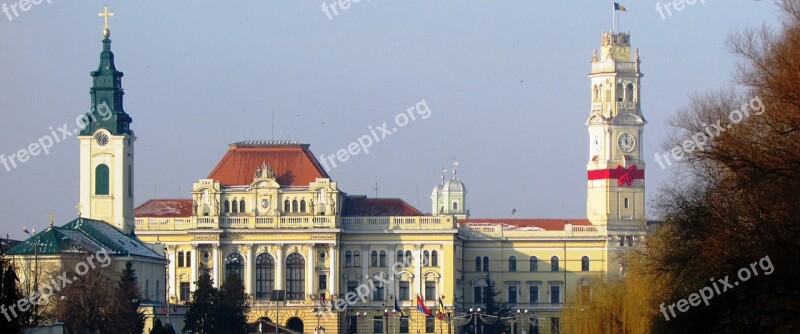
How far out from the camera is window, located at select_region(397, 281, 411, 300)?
499ft

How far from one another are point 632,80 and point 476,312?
→ 89.3 feet

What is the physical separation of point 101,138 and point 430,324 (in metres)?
25.7

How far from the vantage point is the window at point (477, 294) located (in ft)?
522

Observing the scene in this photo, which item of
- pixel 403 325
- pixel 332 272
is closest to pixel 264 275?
pixel 332 272

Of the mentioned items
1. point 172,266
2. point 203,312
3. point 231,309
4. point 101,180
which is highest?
point 101,180

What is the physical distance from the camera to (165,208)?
15700 cm

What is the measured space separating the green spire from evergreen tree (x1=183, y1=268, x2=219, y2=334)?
32.4 metres

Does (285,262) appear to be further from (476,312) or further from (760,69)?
(760,69)

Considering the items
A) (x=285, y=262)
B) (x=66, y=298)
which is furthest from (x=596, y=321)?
(x=285, y=262)

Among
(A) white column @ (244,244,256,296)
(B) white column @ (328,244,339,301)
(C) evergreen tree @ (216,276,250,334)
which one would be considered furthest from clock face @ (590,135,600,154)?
(C) evergreen tree @ (216,276,250,334)

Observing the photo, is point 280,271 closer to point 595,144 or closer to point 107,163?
point 107,163

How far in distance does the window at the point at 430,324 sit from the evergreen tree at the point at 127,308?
49.1 m

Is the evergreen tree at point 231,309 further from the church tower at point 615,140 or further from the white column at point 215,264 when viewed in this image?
the church tower at point 615,140

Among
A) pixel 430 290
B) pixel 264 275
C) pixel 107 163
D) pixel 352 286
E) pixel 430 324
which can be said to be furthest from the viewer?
pixel 352 286
